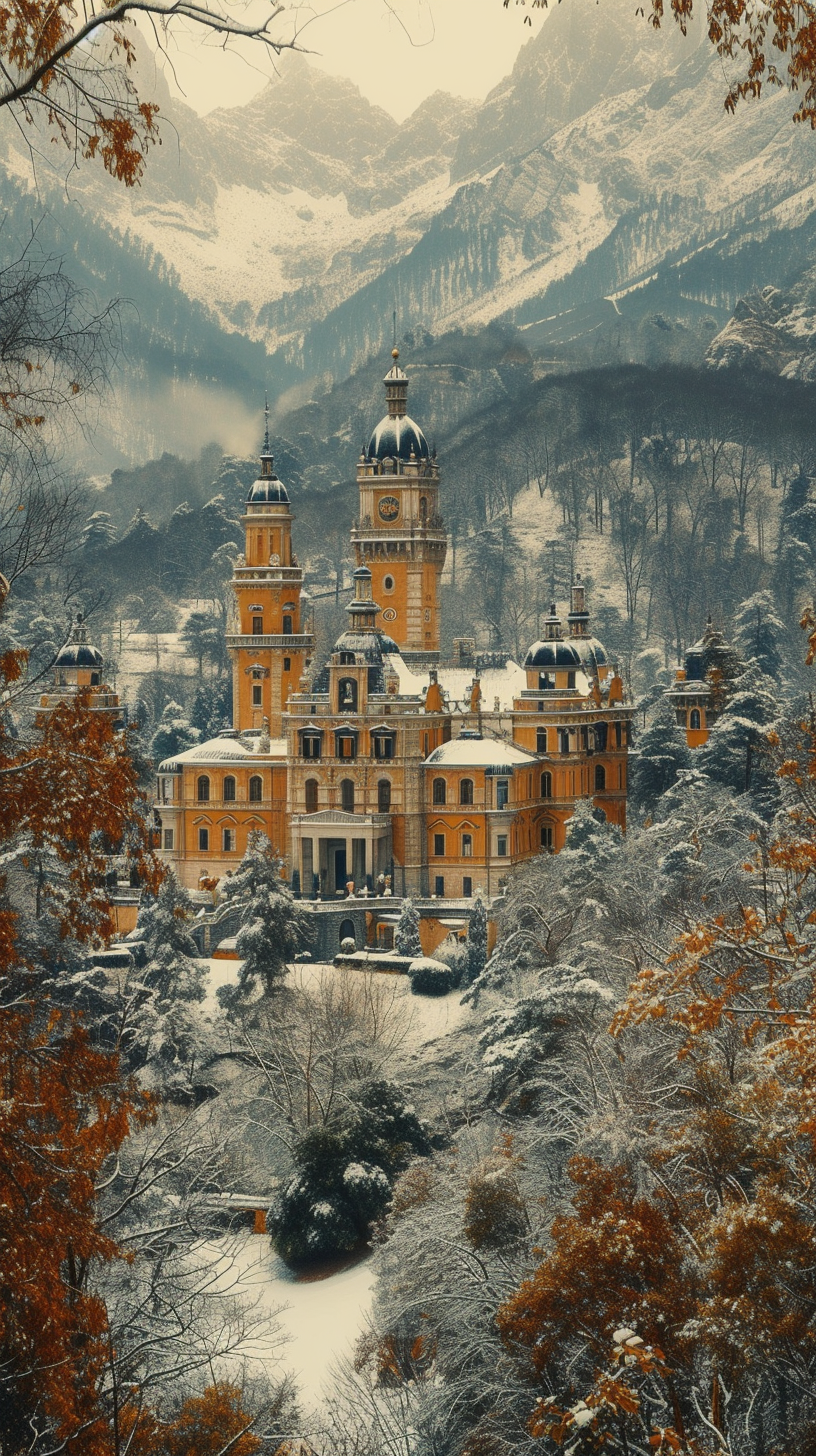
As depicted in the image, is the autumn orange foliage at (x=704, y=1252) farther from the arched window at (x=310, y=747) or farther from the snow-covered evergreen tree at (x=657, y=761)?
the snow-covered evergreen tree at (x=657, y=761)

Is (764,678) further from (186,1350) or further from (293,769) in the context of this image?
(186,1350)

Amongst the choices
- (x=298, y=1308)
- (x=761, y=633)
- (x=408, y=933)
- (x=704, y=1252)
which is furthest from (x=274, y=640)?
(x=704, y=1252)

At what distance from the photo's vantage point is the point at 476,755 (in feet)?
261

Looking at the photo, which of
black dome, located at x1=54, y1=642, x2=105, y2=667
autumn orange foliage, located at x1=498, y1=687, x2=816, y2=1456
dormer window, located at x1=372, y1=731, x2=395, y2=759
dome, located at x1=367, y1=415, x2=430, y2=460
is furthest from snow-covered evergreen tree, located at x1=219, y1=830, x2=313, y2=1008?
autumn orange foliage, located at x1=498, y1=687, x2=816, y2=1456

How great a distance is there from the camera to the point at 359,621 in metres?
80.9

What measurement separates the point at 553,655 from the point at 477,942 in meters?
17.4

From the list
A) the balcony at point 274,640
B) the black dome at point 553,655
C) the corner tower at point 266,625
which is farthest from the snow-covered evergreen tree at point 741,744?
the corner tower at point 266,625

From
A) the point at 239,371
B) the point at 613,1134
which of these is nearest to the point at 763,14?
the point at 613,1134

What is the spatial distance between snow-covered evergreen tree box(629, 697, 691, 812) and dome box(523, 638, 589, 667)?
13.2 feet

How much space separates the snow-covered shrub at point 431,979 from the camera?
65812mm

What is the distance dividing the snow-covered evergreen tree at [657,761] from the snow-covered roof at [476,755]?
5.04 meters

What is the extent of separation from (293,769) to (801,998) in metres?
49.4

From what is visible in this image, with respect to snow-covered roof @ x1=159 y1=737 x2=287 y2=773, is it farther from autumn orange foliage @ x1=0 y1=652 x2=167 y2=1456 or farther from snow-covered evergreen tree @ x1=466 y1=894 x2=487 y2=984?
autumn orange foliage @ x1=0 y1=652 x2=167 y2=1456

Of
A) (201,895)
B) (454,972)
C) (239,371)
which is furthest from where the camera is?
(239,371)
